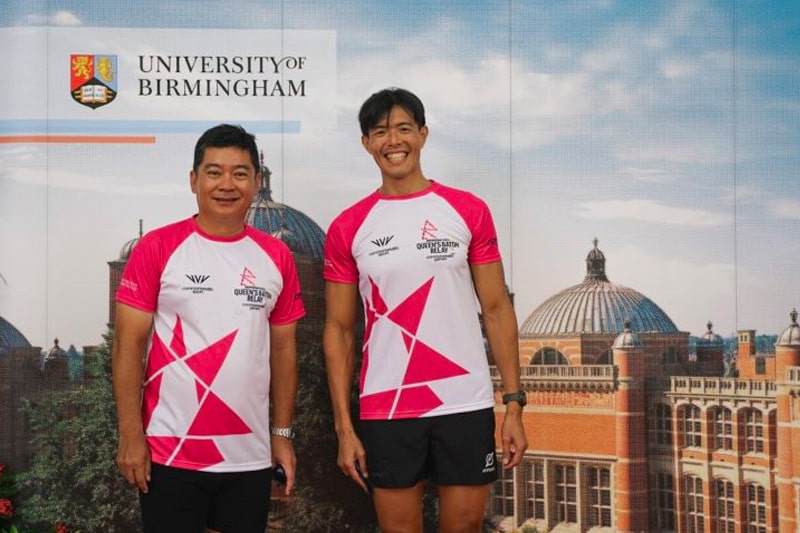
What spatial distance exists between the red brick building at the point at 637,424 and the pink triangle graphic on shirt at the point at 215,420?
195 centimetres

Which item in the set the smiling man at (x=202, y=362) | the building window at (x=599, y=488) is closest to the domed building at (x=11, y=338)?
the smiling man at (x=202, y=362)

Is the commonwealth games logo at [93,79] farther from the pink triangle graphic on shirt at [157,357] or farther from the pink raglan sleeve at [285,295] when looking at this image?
the pink triangle graphic on shirt at [157,357]

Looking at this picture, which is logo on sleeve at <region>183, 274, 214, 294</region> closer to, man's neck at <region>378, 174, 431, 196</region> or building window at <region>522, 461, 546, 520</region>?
man's neck at <region>378, 174, 431, 196</region>

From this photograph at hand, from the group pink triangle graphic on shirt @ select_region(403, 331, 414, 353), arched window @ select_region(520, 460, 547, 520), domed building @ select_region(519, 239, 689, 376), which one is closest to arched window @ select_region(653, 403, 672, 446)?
domed building @ select_region(519, 239, 689, 376)

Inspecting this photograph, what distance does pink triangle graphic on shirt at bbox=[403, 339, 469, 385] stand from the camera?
11.3 ft

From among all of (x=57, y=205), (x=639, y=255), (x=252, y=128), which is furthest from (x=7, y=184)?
(x=639, y=255)

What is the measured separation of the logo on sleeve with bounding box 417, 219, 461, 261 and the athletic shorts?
3.31 ft

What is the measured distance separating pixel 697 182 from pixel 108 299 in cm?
312

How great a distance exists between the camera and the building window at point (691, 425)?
4719 millimetres

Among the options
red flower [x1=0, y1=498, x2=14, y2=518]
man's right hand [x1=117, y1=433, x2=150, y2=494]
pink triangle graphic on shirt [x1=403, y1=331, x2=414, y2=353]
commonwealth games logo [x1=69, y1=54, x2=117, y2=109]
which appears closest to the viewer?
man's right hand [x1=117, y1=433, x2=150, y2=494]

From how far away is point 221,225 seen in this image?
11.0 feet

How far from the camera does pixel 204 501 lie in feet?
10.6

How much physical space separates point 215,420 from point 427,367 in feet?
2.64

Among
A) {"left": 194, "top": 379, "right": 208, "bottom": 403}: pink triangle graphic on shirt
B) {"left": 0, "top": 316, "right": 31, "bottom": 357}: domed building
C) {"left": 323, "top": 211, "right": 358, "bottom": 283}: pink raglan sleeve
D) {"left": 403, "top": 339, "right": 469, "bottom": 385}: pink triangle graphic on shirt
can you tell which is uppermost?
{"left": 323, "top": 211, "right": 358, "bottom": 283}: pink raglan sleeve
